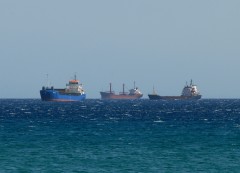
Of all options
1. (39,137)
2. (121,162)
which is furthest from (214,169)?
(39,137)

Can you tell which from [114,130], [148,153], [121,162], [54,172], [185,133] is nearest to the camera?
Result: [54,172]

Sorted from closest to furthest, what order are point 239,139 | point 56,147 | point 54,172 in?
1. point 54,172
2. point 56,147
3. point 239,139

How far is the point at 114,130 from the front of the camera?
307ft

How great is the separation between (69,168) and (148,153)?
12.2 metres

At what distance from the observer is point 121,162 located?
56250mm

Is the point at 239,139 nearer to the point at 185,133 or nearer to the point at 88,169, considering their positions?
the point at 185,133

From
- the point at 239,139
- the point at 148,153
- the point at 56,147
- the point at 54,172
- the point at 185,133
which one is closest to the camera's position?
the point at 54,172

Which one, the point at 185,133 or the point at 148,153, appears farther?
the point at 185,133

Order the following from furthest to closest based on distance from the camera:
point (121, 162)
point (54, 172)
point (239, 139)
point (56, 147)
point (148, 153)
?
point (239, 139)
point (56, 147)
point (148, 153)
point (121, 162)
point (54, 172)

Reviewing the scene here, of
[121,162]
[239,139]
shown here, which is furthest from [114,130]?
[121,162]

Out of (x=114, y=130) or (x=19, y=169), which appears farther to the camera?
(x=114, y=130)

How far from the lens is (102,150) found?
2571 inches

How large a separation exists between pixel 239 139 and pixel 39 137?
2284cm

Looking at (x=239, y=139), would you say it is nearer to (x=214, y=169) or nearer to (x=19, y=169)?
(x=214, y=169)
